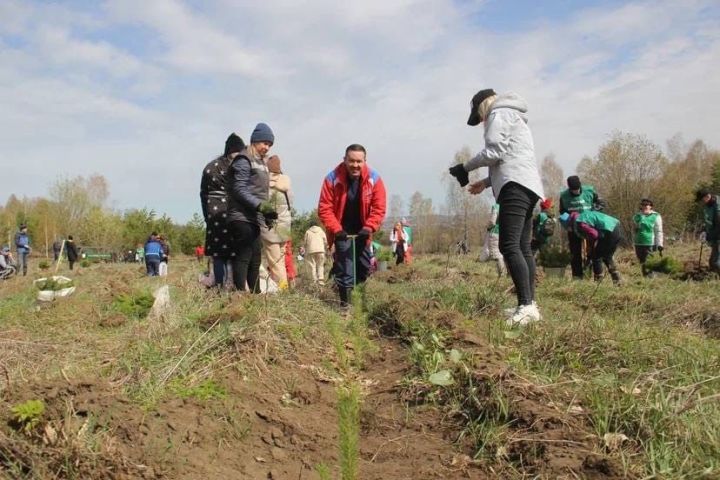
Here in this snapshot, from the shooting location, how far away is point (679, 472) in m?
1.77

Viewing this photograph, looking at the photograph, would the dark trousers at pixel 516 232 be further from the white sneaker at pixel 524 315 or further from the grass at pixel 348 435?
the grass at pixel 348 435

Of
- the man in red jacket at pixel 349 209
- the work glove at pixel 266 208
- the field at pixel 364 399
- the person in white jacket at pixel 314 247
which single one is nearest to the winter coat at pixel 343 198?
the man in red jacket at pixel 349 209

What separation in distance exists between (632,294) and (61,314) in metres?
5.82

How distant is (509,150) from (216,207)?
9.90 ft

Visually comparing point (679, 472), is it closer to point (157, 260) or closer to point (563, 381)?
point (563, 381)

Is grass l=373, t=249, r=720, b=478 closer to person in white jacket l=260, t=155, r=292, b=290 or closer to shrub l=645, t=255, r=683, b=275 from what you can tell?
person in white jacket l=260, t=155, r=292, b=290

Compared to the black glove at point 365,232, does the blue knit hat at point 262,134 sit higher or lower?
higher

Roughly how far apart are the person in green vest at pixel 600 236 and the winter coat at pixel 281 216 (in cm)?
413

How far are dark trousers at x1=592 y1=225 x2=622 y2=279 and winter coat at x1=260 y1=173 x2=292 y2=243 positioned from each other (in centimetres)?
426

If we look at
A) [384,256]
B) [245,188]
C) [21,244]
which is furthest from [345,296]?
[21,244]

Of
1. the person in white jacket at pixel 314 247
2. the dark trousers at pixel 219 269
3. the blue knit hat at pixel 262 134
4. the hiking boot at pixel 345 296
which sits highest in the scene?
the blue knit hat at pixel 262 134

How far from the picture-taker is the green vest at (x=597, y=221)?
24.8 ft

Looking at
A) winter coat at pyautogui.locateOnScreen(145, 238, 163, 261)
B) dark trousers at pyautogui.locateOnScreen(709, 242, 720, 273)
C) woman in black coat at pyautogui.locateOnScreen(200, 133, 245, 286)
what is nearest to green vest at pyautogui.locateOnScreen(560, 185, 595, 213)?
dark trousers at pyautogui.locateOnScreen(709, 242, 720, 273)

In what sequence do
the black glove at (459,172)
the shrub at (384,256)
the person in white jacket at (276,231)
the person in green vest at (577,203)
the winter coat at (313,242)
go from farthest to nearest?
the shrub at (384,256)
the winter coat at (313,242)
the person in green vest at (577,203)
the person in white jacket at (276,231)
the black glove at (459,172)
